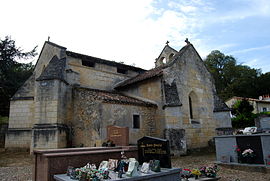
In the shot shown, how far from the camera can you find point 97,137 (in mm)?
11617

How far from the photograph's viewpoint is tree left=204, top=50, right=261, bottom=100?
3909 cm

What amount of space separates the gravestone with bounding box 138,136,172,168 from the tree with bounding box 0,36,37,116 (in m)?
20.3

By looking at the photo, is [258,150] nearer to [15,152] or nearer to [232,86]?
[15,152]

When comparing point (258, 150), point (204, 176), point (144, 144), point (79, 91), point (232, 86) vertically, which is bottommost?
point (204, 176)

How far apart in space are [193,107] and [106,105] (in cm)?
737

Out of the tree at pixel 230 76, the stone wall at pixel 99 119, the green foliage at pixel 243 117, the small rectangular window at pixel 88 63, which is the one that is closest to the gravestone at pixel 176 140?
the stone wall at pixel 99 119

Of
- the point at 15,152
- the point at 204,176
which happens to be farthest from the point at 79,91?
the point at 204,176

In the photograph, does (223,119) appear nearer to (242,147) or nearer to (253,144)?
(242,147)

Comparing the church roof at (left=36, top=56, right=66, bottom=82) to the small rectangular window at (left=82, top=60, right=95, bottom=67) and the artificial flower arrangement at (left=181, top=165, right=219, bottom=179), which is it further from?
the artificial flower arrangement at (left=181, top=165, right=219, bottom=179)

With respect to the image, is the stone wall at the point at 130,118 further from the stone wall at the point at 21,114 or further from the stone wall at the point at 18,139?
the stone wall at the point at 21,114

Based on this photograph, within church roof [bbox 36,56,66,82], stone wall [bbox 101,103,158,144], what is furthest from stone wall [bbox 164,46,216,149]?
church roof [bbox 36,56,66,82]

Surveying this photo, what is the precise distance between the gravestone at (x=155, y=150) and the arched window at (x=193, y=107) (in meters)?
9.57

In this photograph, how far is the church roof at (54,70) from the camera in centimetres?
1310

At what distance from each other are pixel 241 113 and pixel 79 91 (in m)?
23.4
